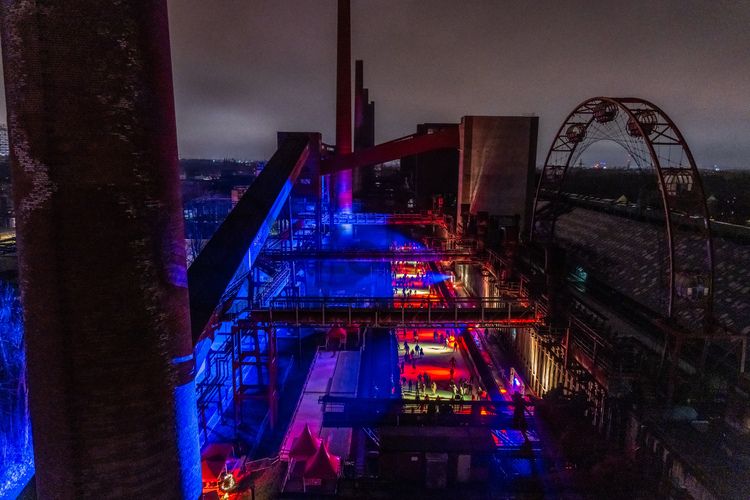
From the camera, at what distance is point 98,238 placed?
6.09 meters

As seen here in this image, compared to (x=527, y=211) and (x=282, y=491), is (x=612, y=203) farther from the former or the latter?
(x=282, y=491)

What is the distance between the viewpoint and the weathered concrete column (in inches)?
226

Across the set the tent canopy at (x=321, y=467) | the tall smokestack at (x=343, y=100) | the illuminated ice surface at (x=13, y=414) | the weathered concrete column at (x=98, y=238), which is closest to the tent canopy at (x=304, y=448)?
the tent canopy at (x=321, y=467)

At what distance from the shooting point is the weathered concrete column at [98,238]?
5.73m

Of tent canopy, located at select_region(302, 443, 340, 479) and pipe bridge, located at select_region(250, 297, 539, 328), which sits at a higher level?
pipe bridge, located at select_region(250, 297, 539, 328)

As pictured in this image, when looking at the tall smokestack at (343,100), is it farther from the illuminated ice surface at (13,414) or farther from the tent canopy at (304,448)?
the tent canopy at (304,448)

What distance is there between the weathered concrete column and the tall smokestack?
26.8 m

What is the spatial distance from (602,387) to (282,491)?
25.0ft

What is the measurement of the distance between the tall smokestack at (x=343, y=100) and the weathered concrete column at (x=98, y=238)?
88.0ft

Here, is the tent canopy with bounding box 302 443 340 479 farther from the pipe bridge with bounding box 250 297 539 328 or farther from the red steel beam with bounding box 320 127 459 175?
the red steel beam with bounding box 320 127 459 175

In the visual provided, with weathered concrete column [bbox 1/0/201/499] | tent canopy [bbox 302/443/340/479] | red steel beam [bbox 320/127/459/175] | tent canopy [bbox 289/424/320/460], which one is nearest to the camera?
weathered concrete column [bbox 1/0/201/499]

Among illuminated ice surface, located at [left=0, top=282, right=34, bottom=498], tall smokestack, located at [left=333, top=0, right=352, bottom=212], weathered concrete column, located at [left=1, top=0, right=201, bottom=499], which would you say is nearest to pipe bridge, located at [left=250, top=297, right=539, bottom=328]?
weathered concrete column, located at [left=1, top=0, right=201, bottom=499]

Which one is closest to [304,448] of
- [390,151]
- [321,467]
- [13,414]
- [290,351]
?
[321,467]

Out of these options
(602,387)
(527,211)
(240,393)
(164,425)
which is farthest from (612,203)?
(164,425)
